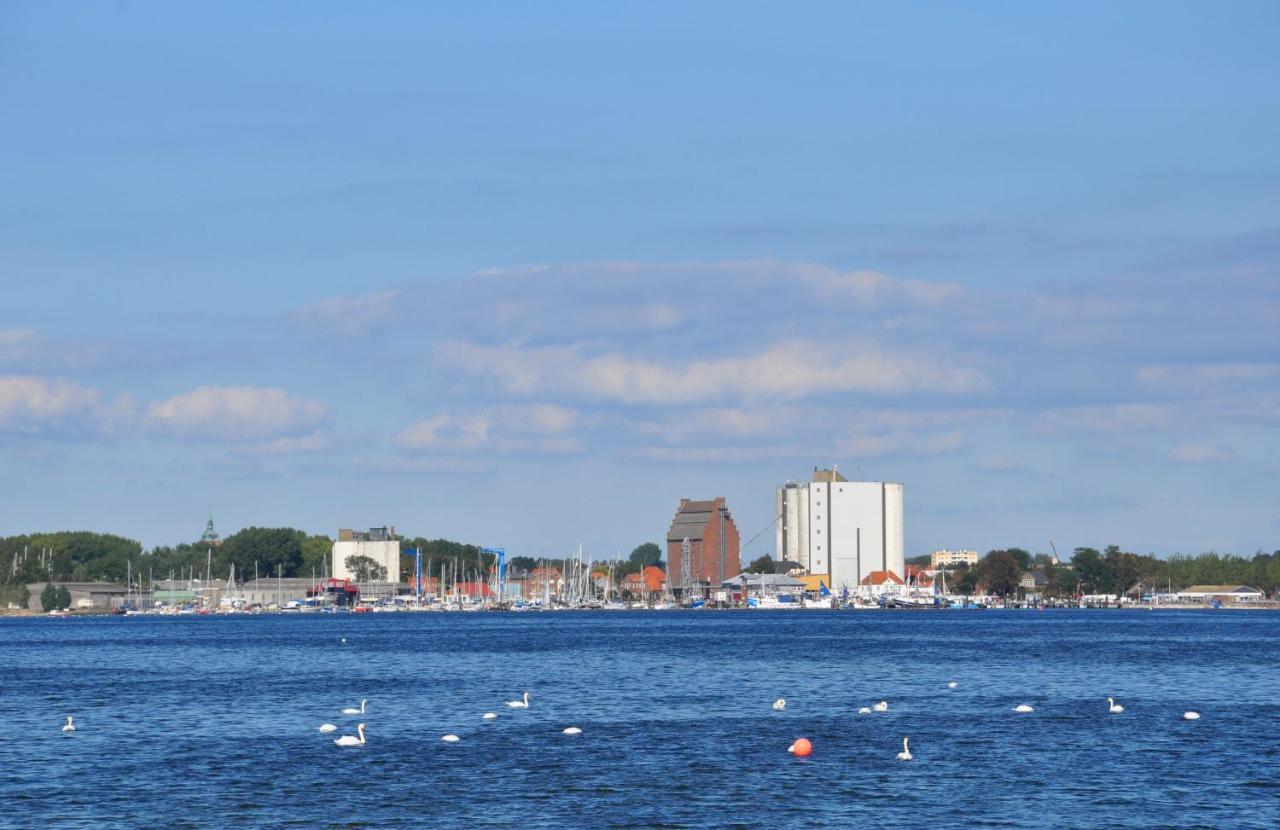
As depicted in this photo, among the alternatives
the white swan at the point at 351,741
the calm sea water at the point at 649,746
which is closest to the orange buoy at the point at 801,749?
the calm sea water at the point at 649,746

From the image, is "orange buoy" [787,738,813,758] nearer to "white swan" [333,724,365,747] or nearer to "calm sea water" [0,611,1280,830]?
"calm sea water" [0,611,1280,830]

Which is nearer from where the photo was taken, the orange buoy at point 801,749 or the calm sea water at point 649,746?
the calm sea water at point 649,746

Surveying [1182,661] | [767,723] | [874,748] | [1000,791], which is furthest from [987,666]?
[1000,791]

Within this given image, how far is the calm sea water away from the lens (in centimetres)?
4831

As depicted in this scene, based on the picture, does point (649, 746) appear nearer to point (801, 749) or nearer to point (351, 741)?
point (801, 749)

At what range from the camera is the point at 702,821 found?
4628 centimetres

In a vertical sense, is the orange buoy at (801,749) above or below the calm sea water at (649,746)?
above

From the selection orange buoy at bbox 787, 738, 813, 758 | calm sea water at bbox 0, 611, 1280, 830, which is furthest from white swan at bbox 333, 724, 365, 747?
orange buoy at bbox 787, 738, 813, 758

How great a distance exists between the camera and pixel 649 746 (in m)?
63.0

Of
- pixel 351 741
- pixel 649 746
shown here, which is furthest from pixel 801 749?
pixel 351 741

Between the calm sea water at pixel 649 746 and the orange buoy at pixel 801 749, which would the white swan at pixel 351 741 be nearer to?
the calm sea water at pixel 649 746

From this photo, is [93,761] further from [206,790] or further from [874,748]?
[874,748]

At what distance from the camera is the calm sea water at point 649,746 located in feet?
159

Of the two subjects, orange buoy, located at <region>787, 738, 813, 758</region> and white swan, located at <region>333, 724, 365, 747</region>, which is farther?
white swan, located at <region>333, 724, 365, 747</region>
